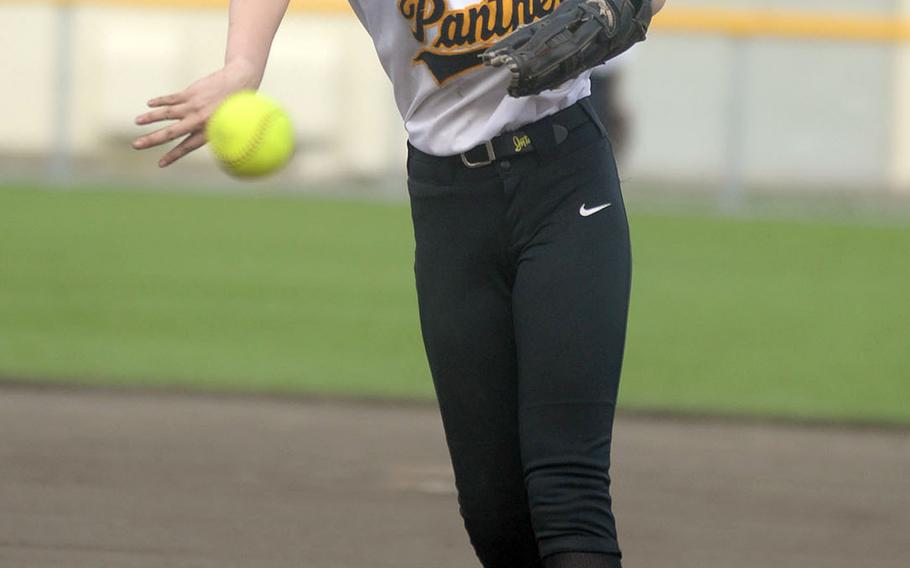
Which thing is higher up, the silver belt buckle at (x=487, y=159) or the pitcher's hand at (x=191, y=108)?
the pitcher's hand at (x=191, y=108)

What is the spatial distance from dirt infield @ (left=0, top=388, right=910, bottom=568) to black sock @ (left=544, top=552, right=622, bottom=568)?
1.46 metres

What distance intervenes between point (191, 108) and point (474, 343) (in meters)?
0.74

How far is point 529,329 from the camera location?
321 centimetres

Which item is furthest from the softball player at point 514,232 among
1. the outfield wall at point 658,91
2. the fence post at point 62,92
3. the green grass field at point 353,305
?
the fence post at point 62,92

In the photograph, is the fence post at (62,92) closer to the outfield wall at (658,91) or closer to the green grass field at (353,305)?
the outfield wall at (658,91)

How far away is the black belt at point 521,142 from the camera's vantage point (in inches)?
128

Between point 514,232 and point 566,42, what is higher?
point 566,42

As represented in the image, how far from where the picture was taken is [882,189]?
568 inches

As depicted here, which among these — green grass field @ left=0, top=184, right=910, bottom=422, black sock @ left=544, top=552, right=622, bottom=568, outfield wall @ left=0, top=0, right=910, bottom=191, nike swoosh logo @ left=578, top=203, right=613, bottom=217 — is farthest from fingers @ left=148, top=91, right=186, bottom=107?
outfield wall @ left=0, top=0, right=910, bottom=191

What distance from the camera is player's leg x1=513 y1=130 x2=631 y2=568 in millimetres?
3146

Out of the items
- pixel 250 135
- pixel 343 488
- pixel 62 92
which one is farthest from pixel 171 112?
pixel 62 92

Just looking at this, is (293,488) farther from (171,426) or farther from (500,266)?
(500,266)

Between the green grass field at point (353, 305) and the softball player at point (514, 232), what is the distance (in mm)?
3550

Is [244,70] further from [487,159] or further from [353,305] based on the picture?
[353,305]
